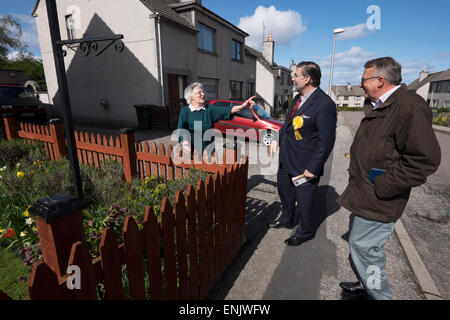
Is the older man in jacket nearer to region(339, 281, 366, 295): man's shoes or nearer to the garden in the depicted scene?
region(339, 281, 366, 295): man's shoes

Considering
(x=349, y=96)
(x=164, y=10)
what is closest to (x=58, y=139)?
(x=164, y=10)

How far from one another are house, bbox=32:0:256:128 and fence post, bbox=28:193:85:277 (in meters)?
9.95

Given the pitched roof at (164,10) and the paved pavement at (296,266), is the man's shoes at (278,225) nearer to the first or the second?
the paved pavement at (296,266)

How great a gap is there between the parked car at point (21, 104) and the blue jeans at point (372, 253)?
42.2ft

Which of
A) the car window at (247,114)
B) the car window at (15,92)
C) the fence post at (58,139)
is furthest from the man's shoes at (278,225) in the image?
the car window at (15,92)

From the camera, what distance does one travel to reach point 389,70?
1719 mm

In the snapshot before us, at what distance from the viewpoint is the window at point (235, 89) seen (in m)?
18.4

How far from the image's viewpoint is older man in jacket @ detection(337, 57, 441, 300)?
5.07 feet

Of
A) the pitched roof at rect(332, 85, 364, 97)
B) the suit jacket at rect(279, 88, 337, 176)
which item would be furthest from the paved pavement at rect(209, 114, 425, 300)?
the pitched roof at rect(332, 85, 364, 97)

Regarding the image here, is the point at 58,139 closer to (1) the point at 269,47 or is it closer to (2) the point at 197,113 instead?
(2) the point at 197,113

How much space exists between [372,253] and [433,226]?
2.61 metres

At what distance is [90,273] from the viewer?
46.9 inches

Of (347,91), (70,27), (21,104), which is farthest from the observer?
(347,91)
